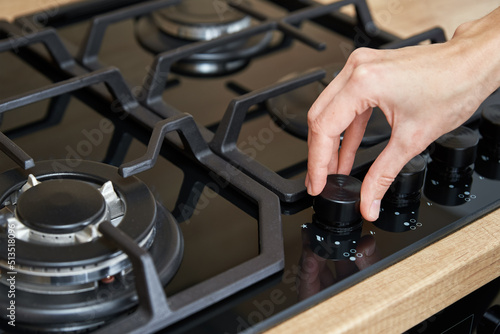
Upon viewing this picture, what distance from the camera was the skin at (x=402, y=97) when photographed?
2.23 ft

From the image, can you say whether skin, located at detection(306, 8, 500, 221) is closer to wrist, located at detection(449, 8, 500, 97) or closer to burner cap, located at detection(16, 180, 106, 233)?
wrist, located at detection(449, 8, 500, 97)

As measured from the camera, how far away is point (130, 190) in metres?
0.67

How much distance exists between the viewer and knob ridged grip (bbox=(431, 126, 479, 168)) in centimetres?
74

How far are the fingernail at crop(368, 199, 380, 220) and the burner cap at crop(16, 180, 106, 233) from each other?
0.83ft

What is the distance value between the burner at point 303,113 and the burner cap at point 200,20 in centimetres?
20

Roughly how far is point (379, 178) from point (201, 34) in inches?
18.9

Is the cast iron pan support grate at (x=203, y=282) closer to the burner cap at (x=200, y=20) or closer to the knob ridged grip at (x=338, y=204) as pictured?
the knob ridged grip at (x=338, y=204)

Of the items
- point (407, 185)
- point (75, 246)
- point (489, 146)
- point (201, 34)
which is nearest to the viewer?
point (75, 246)

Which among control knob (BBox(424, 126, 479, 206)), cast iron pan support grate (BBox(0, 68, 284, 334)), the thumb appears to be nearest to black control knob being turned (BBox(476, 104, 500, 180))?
control knob (BBox(424, 126, 479, 206))

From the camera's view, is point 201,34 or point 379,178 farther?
point 201,34

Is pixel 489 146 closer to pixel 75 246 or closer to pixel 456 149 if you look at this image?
pixel 456 149

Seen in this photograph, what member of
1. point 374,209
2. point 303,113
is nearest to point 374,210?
point 374,209

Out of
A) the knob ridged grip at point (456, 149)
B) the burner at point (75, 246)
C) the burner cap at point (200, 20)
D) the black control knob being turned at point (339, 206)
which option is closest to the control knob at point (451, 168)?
the knob ridged grip at point (456, 149)

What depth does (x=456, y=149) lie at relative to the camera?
74cm
